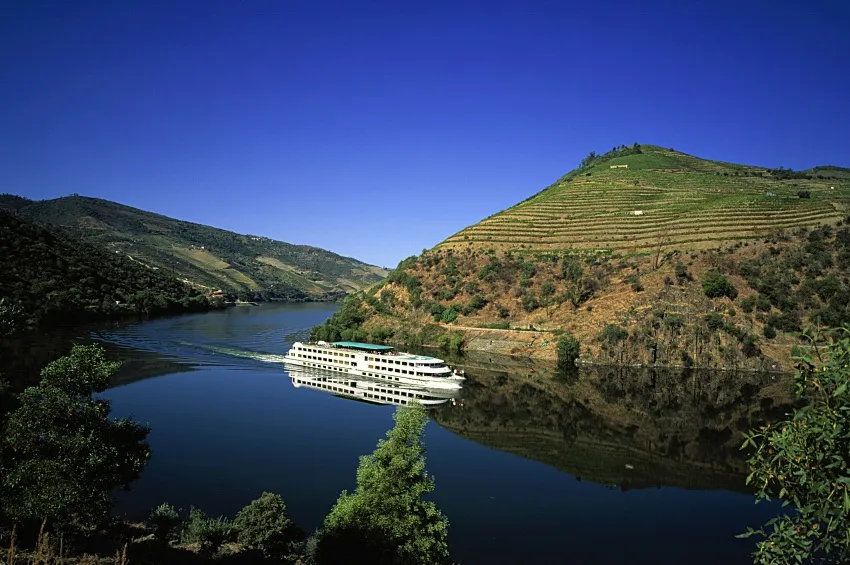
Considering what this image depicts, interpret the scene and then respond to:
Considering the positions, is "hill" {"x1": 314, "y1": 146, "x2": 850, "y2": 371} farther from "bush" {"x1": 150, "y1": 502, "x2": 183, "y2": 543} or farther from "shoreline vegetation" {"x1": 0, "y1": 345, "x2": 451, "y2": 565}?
"bush" {"x1": 150, "y1": 502, "x2": 183, "y2": 543}

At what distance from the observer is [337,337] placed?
93750 mm

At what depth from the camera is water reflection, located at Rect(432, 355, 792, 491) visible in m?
39.2

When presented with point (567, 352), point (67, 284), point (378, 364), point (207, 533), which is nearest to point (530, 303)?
point (567, 352)

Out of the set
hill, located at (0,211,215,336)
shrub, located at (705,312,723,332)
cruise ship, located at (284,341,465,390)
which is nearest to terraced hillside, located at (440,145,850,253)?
shrub, located at (705,312,723,332)

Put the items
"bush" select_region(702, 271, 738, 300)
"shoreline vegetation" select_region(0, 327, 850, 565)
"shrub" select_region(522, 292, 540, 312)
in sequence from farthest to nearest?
"shrub" select_region(522, 292, 540, 312)
"bush" select_region(702, 271, 738, 300)
"shoreline vegetation" select_region(0, 327, 850, 565)

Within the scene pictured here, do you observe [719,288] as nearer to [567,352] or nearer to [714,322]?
[714,322]

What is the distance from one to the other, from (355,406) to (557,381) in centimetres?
2682

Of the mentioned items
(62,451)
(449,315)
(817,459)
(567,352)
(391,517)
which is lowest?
(391,517)

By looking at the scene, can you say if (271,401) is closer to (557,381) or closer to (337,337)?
(557,381)

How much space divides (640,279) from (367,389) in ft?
172

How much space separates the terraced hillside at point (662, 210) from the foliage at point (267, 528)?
89461 millimetres

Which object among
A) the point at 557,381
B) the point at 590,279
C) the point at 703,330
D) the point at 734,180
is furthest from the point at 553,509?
the point at 734,180

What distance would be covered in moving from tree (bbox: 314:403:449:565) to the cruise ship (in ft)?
129

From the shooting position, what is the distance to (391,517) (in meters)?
19.8
